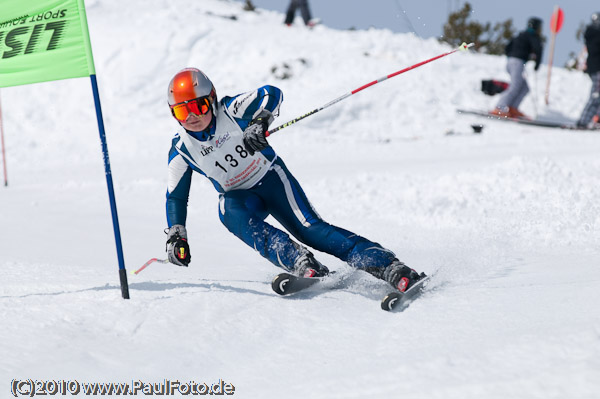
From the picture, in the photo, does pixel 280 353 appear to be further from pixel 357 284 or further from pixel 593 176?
pixel 593 176

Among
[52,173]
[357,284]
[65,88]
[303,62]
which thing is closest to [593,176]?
[357,284]

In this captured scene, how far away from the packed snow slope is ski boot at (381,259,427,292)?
14 cm

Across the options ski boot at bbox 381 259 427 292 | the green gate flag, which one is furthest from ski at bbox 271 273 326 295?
the green gate flag

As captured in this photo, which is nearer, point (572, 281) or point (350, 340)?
point (350, 340)

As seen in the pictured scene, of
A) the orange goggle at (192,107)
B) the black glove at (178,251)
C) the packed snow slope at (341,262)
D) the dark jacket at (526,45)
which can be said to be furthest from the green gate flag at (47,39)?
the dark jacket at (526,45)

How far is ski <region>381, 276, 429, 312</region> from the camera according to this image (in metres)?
3.44

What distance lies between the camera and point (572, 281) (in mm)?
3736

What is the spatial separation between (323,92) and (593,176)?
27.5 ft

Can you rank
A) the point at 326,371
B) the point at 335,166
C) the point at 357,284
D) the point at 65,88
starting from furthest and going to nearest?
the point at 65,88 → the point at 335,166 → the point at 357,284 → the point at 326,371

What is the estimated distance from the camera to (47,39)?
11.6 feet

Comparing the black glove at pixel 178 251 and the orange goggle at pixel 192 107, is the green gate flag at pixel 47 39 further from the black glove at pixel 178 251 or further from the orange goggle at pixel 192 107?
the black glove at pixel 178 251

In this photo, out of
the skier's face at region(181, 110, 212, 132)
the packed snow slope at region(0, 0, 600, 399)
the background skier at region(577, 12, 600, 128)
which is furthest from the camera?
the background skier at region(577, 12, 600, 128)

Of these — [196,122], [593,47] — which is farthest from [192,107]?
[593,47]

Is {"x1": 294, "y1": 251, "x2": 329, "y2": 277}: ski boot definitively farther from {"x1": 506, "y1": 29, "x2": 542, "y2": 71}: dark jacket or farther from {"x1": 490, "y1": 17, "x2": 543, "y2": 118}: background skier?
{"x1": 506, "y1": 29, "x2": 542, "y2": 71}: dark jacket
